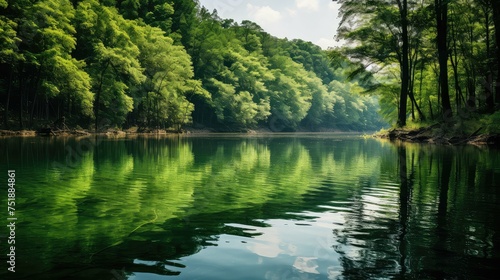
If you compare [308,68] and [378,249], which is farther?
[308,68]

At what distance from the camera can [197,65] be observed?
8062cm

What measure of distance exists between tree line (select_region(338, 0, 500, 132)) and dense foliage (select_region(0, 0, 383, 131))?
3780 millimetres

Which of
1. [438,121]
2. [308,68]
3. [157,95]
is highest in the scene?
[308,68]

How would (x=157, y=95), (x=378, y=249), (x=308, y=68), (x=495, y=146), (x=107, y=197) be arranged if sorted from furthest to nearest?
(x=308, y=68), (x=157, y=95), (x=495, y=146), (x=107, y=197), (x=378, y=249)

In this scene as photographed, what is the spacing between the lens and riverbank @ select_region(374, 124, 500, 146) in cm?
2782

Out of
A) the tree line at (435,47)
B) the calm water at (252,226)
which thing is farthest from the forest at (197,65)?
the calm water at (252,226)

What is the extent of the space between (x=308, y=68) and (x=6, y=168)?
12270 centimetres

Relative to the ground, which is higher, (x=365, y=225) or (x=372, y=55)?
(x=372, y=55)

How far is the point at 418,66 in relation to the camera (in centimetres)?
4459

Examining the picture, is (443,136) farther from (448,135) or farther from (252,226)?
(252,226)

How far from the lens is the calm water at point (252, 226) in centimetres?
491

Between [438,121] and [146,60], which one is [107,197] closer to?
[438,121]

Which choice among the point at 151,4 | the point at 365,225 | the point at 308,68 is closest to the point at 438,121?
the point at 365,225

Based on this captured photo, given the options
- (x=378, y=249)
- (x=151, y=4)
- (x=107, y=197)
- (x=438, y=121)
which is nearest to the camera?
(x=378, y=249)
